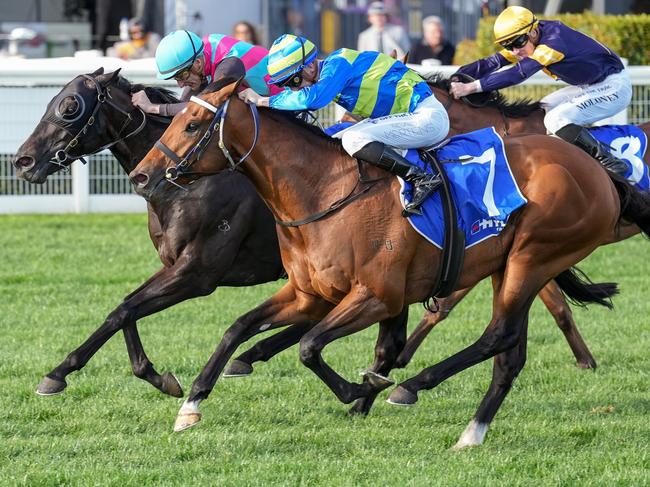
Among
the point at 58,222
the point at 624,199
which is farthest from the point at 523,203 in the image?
the point at 58,222

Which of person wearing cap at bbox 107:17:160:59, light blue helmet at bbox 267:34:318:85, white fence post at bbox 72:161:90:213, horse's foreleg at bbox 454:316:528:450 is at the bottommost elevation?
white fence post at bbox 72:161:90:213

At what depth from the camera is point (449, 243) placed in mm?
5531

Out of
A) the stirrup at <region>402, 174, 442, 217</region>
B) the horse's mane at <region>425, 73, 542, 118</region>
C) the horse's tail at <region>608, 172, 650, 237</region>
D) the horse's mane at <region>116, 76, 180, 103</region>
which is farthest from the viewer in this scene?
the horse's mane at <region>425, 73, 542, 118</region>

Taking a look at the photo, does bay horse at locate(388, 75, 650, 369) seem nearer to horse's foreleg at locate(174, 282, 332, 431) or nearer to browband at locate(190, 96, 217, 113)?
horse's foreleg at locate(174, 282, 332, 431)

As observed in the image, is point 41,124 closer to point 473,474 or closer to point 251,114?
point 251,114

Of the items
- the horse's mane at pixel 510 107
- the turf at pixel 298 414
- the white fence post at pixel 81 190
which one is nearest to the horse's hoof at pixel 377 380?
the turf at pixel 298 414

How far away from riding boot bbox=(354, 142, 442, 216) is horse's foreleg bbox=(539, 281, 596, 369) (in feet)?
6.53

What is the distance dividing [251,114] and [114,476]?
5.02ft

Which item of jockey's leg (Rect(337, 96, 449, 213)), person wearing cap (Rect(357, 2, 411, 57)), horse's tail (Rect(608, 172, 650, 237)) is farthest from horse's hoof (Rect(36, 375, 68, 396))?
person wearing cap (Rect(357, 2, 411, 57))

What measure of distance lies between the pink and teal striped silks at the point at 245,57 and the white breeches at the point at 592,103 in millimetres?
1510

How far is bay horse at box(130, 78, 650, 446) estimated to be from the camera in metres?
5.41

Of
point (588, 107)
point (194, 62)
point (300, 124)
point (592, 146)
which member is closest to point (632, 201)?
point (592, 146)

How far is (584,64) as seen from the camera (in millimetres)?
7086

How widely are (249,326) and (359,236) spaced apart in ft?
2.38
